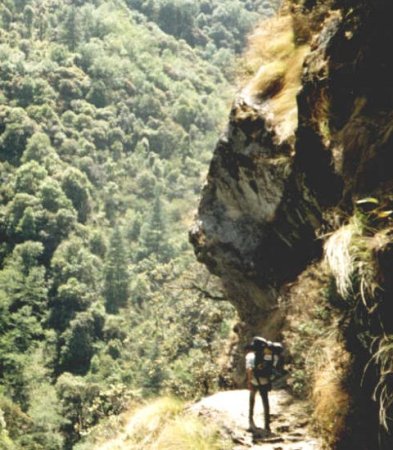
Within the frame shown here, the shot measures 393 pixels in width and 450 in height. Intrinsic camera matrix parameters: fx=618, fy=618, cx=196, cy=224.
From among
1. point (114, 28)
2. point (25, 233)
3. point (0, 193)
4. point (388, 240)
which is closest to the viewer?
point (388, 240)

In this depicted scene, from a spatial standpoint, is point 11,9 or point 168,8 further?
point 168,8

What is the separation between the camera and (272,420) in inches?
312

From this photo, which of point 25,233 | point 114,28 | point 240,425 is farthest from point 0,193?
point 240,425

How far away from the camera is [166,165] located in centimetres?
10712

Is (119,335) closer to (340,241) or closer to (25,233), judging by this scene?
(25,233)

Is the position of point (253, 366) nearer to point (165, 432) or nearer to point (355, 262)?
point (165, 432)

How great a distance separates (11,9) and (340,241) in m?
123

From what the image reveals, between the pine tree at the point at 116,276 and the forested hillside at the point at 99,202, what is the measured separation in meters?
0.17

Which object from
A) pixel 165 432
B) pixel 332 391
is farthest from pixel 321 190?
pixel 165 432

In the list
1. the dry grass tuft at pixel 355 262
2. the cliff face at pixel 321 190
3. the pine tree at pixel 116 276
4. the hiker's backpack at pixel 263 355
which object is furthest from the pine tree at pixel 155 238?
the dry grass tuft at pixel 355 262

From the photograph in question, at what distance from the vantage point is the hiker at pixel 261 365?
7359 mm

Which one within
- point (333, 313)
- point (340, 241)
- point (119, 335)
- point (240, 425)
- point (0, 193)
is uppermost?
point (0, 193)

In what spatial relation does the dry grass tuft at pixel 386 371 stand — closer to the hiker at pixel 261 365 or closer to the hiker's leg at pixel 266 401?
the hiker at pixel 261 365

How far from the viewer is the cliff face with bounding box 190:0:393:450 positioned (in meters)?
5.07
